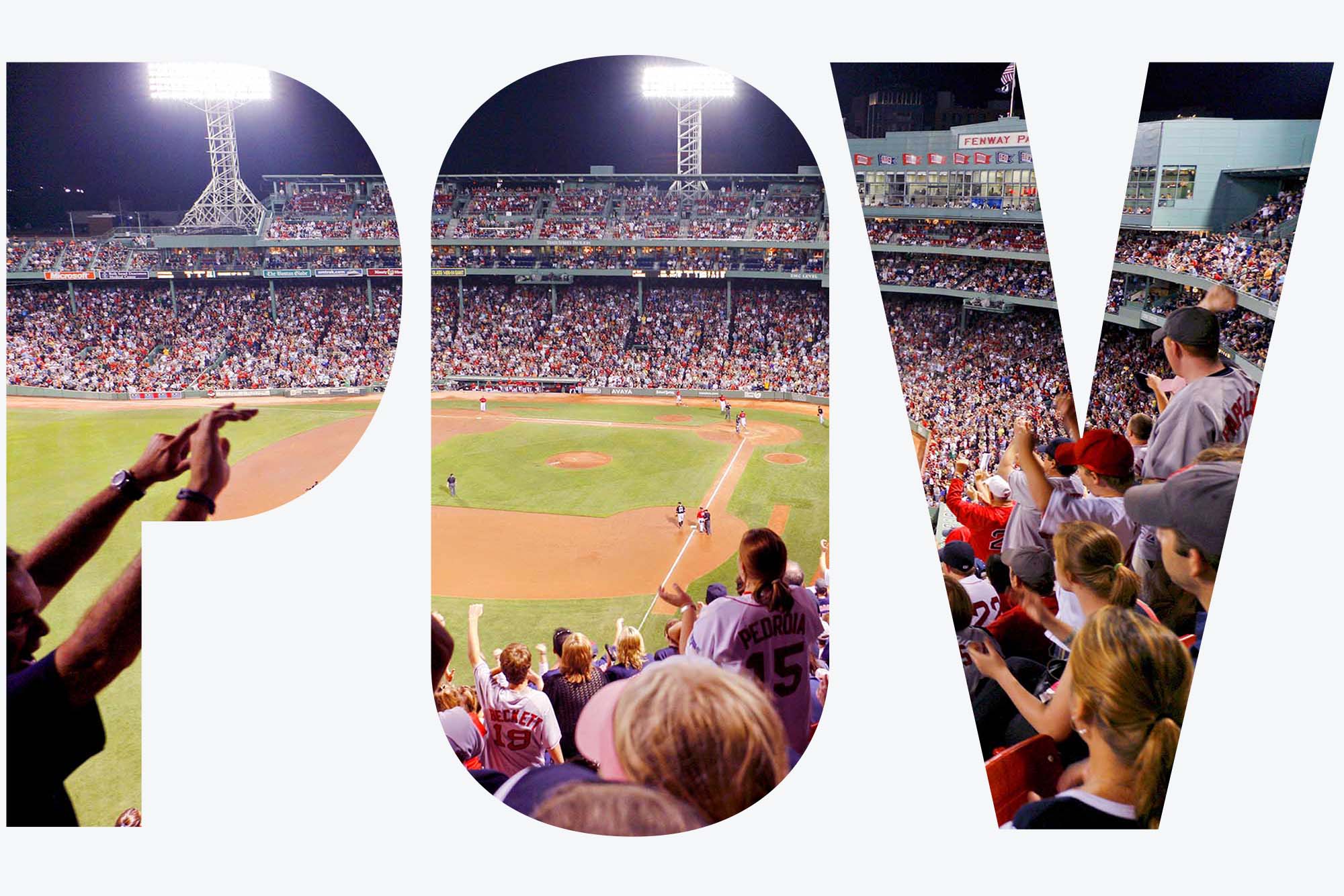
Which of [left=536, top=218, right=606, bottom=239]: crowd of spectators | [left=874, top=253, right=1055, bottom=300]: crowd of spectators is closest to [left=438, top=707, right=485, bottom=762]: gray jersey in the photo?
[left=874, top=253, right=1055, bottom=300]: crowd of spectators

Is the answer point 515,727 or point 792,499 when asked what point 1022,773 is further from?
point 792,499

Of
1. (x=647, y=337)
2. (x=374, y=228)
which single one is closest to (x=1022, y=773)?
(x=647, y=337)

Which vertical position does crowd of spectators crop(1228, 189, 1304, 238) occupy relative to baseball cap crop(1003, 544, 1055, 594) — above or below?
above

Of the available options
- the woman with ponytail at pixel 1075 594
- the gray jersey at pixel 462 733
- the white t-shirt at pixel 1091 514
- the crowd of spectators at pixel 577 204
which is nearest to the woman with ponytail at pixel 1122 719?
the woman with ponytail at pixel 1075 594

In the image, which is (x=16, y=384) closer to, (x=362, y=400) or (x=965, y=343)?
(x=362, y=400)

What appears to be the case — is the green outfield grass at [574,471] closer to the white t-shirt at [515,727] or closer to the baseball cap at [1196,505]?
the white t-shirt at [515,727]

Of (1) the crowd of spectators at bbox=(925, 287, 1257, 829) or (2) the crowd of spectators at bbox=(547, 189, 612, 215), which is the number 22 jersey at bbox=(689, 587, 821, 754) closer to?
(1) the crowd of spectators at bbox=(925, 287, 1257, 829)
